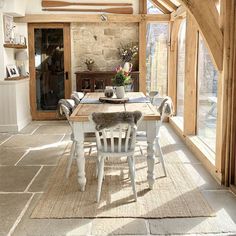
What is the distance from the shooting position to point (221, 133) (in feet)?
14.1

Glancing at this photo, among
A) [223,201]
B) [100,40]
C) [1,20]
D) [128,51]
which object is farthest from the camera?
[100,40]

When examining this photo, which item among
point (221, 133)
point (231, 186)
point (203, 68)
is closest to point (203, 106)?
point (203, 68)

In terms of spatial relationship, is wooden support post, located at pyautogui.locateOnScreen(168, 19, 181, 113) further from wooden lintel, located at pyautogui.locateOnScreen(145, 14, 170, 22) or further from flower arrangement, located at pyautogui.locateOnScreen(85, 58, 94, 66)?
flower arrangement, located at pyautogui.locateOnScreen(85, 58, 94, 66)

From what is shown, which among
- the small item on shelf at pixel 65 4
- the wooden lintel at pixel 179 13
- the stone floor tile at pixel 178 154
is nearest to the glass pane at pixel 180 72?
the wooden lintel at pixel 179 13

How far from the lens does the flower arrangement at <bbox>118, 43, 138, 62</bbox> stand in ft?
27.9

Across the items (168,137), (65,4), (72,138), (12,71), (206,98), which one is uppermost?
(65,4)

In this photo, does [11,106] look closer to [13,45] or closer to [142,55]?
[13,45]

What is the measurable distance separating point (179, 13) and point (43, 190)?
4873mm

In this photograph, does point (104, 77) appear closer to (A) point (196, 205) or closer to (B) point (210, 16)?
(B) point (210, 16)

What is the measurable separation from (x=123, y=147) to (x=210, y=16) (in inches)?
73.0

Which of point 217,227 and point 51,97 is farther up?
point 51,97

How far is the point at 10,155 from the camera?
5648mm

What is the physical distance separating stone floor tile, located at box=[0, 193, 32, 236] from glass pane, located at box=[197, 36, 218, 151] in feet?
9.35

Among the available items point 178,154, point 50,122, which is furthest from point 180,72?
point 50,122
